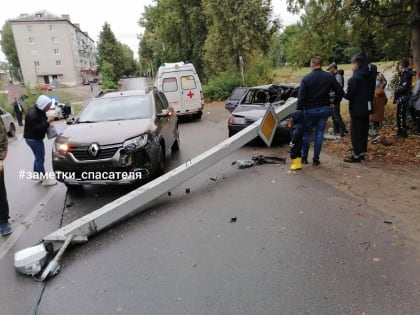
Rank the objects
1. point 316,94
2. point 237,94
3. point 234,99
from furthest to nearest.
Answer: point 237,94 → point 234,99 → point 316,94

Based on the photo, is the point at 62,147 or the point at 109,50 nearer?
the point at 62,147

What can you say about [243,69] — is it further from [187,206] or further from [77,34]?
[77,34]

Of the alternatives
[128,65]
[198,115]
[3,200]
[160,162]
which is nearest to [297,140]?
[160,162]

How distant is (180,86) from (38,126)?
9294 mm

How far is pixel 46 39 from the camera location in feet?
242

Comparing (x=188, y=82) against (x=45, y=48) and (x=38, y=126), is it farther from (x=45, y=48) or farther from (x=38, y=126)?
(x=45, y=48)

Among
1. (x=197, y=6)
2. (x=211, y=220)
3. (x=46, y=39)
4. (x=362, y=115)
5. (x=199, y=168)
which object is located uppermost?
(x=46, y=39)

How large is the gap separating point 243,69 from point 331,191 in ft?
68.8

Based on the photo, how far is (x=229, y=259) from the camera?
3.79 metres

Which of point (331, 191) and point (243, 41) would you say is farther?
point (243, 41)

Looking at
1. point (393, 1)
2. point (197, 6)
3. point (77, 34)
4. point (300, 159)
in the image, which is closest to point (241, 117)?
point (300, 159)

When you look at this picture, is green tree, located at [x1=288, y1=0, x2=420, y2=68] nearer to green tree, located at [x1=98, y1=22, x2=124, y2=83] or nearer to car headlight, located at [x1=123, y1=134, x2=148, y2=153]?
car headlight, located at [x1=123, y1=134, x2=148, y2=153]

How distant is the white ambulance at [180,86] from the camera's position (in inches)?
621

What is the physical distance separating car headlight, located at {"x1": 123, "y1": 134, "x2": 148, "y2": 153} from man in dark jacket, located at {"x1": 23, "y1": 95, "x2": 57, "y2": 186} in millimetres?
2486
